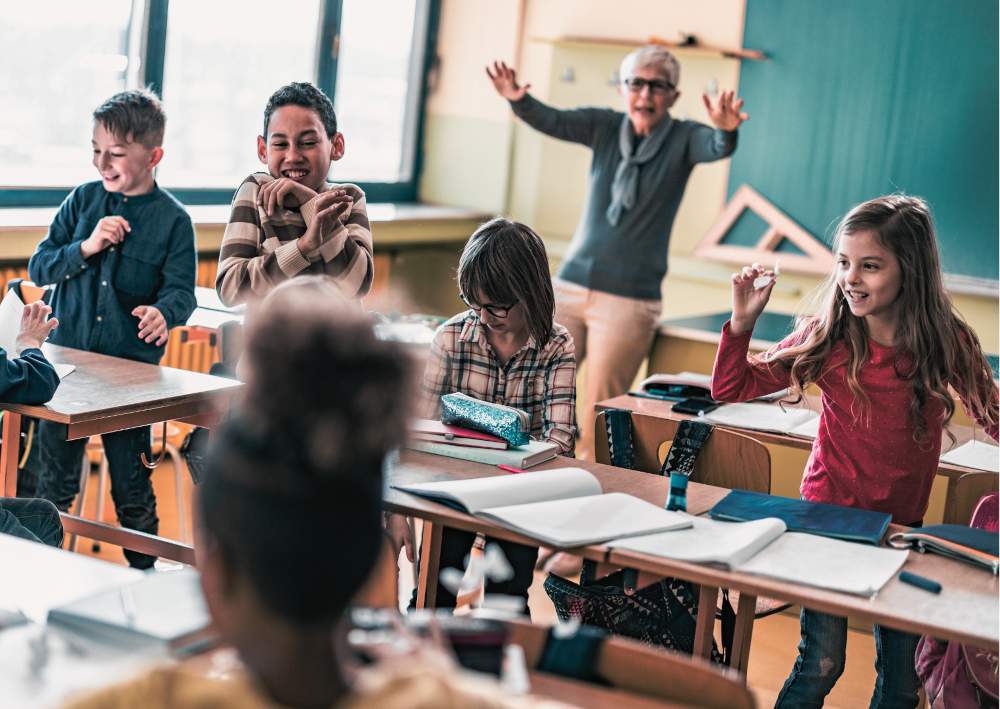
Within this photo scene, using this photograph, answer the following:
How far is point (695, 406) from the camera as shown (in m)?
2.84

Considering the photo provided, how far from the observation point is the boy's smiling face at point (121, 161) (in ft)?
8.94

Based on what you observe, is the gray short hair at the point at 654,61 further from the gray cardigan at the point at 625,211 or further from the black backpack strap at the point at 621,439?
the black backpack strap at the point at 621,439

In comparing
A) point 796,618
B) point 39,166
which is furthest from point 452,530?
point 39,166

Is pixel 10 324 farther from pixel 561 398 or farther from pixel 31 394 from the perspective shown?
pixel 561 398

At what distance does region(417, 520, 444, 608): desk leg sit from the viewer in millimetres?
1828

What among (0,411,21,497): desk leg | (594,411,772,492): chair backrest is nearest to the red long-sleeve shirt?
(594,411,772,492): chair backrest

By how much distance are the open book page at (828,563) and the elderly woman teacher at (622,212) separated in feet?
Result: 7.23

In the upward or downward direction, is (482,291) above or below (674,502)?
above

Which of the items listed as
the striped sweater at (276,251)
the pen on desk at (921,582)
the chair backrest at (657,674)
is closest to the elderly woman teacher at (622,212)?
the striped sweater at (276,251)

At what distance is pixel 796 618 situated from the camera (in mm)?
3115

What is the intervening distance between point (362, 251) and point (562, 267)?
1.78m

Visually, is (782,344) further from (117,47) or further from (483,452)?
(117,47)

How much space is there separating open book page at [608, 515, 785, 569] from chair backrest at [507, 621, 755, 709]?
1.39 feet

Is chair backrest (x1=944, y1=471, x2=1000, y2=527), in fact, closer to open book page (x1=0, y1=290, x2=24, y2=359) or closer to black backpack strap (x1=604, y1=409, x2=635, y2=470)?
black backpack strap (x1=604, y1=409, x2=635, y2=470)
